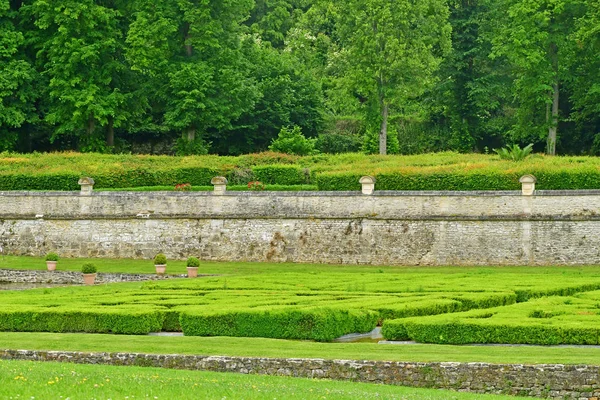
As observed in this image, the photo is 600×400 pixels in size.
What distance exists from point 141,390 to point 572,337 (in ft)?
29.3

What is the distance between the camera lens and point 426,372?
61.8 ft

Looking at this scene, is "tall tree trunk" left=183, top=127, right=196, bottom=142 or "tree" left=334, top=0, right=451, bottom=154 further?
"tall tree trunk" left=183, top=127, right=196, bottom=142

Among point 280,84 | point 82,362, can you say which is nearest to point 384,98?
point 280,84

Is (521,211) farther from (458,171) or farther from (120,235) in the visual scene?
(120,235)

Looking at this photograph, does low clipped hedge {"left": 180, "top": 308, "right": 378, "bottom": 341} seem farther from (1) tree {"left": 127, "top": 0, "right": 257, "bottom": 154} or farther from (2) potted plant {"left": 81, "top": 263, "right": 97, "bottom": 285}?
(1) tree {"left": 127, "top": 0, "right": 257, "bottom": 154}

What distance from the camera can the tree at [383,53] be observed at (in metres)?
51.5

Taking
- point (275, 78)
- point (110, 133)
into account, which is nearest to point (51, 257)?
point (110, 133)

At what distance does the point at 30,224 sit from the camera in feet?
142

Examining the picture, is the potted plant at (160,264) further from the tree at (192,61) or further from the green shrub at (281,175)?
the tree at (192,61)

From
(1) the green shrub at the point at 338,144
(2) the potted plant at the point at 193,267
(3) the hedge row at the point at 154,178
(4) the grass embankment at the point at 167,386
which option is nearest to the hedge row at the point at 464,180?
(3) the hedge row at the point at 154,178

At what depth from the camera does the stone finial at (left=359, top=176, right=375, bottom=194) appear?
40500 mm

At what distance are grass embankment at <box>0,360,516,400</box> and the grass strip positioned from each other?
4.42 feet

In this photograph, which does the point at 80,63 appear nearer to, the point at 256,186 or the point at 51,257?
the point at 256,186

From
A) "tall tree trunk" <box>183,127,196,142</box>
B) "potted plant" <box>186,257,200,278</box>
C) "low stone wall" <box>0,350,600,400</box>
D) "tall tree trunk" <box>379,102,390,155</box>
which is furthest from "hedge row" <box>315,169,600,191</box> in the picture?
"low stone wall" <box>0,350,600,400</box>
